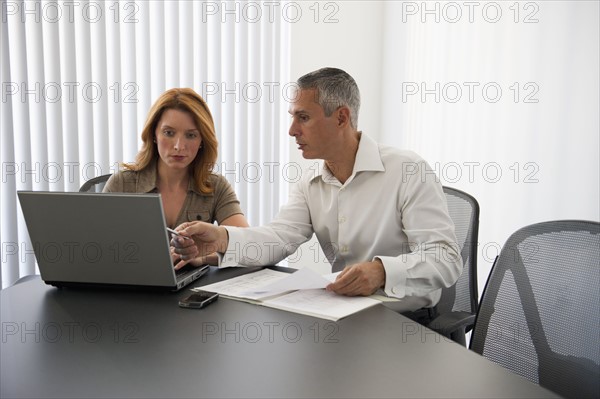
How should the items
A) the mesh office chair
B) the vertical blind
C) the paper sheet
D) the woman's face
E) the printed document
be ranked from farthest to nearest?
the vertical blind, the woman's face, the mesh office chair, the paper sheet, the printed document

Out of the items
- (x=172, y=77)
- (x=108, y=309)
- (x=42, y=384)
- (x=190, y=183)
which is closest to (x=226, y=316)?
(x=108, y=309)

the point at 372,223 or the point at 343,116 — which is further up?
the point at 343,116

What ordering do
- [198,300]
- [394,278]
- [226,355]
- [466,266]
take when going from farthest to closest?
[466,266]
[394,278]
[198,300]
[226,355]

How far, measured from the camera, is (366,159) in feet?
6.04

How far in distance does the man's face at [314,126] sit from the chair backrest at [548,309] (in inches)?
30.4

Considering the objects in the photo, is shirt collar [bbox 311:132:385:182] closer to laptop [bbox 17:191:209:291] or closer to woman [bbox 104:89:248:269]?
woman [bbox 104:89:248:269]

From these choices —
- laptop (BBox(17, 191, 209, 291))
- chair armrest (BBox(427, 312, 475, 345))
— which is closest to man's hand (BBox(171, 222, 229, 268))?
laptop (BBox(17, 191, 209, 291))

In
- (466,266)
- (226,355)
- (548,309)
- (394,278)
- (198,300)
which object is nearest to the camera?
(226,355)

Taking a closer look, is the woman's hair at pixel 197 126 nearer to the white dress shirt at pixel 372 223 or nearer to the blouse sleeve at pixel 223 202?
the blouse sleeve at pixel 223 202

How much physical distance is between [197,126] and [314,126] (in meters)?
0.60

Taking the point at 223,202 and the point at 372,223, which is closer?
the point at 372,223

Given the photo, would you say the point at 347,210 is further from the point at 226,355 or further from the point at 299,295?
the point at 226,355

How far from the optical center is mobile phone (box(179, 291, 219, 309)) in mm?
1285

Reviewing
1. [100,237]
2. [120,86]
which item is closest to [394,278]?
[100,237]
